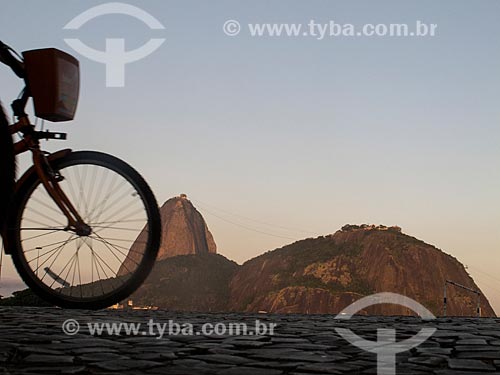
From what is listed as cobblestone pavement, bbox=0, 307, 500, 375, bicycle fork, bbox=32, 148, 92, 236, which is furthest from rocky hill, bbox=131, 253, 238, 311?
cobblestone pavement, bbox=0, 307, 500, 375

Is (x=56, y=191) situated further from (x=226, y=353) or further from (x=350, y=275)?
(x=350, y=275)

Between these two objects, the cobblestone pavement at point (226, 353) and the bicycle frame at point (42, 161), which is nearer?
the cobblestone pavement at point (226, 353)

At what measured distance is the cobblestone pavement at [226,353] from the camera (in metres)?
2.96

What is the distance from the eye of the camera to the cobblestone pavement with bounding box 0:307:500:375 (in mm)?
2963

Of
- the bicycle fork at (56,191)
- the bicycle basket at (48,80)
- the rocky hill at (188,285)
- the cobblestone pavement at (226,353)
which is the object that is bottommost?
the cobblestone pavement at (226,353)

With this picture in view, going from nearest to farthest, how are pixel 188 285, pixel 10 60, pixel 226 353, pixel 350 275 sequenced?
pixel 226 353
pixel 10 60
pixel 350 275
pixel 188 285

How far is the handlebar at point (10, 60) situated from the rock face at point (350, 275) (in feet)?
465

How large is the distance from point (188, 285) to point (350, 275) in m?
37.7

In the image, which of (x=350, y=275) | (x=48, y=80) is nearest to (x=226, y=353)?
(x=48, y=80)

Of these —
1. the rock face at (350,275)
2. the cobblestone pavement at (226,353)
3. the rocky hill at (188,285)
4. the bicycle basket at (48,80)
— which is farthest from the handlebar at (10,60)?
the rocky hill at (188,285)

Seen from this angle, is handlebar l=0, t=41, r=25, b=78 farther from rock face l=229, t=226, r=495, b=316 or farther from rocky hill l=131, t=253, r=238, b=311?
rocky hill l=131, t=253, r=238, b=311

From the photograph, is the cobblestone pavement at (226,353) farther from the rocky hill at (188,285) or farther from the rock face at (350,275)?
the rocky hill at (188,285)

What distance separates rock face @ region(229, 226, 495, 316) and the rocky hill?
4.16 m

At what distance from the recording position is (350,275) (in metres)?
162
